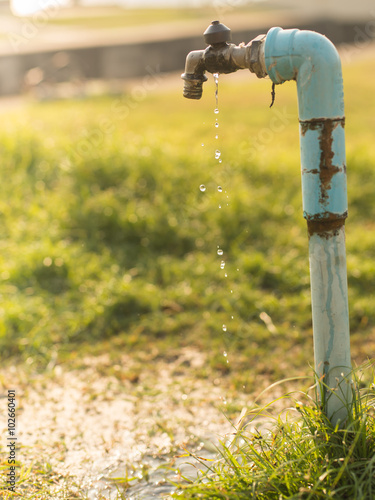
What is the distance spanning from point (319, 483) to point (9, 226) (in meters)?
3.56

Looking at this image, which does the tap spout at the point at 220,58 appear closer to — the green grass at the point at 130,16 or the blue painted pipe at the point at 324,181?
the blue painted pipe at the point at 324,181

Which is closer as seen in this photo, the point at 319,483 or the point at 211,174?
the point at 319,483

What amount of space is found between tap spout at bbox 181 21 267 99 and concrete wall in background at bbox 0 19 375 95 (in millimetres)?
8531

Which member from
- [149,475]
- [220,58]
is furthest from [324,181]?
[149,475]

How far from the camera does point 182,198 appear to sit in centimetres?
485

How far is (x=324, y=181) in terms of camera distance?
1.90 meters

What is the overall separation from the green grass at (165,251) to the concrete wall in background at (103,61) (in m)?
5.24

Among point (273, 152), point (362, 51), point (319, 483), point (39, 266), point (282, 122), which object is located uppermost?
point (362, 51)

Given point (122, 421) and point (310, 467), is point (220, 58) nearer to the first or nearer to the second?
point (310, 467)

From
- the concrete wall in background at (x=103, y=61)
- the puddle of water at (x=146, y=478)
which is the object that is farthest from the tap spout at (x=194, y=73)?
the concrete wall in background at (x=103, y=61)

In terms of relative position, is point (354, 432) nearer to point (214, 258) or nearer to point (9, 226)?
point (214, 258)

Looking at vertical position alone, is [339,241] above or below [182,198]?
below

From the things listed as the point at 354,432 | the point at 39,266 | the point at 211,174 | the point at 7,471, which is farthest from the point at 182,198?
the point at 354,432

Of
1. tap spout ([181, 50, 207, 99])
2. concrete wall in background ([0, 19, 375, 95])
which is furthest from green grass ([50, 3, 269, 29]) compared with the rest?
tap spout ([181, 50, 207, 99])
